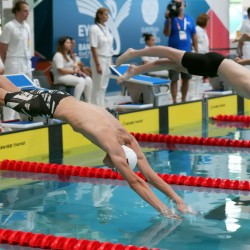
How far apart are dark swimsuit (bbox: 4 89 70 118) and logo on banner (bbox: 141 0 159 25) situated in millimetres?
9411

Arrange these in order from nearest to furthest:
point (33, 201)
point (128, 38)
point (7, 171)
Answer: point (33, 201)
point (7, 171)
point (128, 38)

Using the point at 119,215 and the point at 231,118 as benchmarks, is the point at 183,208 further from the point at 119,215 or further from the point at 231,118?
the point at 231,118

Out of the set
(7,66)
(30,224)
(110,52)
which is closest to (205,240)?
(30,224)

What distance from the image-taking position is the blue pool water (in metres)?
4.88

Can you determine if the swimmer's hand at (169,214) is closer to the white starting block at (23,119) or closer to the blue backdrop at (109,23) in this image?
the white starting block at (23,119)

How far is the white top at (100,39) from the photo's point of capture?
1059 cm

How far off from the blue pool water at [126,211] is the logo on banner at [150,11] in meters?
7.42

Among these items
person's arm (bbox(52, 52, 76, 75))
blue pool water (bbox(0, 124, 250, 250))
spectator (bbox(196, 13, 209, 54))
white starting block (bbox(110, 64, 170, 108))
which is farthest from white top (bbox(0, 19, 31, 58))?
spectator (bbox(196, 13, 209, 54))

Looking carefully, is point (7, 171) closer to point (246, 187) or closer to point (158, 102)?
point (246, 187)

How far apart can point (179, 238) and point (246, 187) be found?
4.78 feet

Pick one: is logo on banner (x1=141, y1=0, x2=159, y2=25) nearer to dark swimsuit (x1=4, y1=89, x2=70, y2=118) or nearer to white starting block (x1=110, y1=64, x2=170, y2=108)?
white starting block (x1=110, y1=64, x2=170, y2=108)

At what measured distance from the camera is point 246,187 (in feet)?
20.2

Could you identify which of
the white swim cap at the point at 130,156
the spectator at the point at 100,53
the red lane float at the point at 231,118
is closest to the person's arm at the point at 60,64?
the spectator at the point at 100,53

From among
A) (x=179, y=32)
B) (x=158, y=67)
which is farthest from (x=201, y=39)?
(x=158, y=67)
